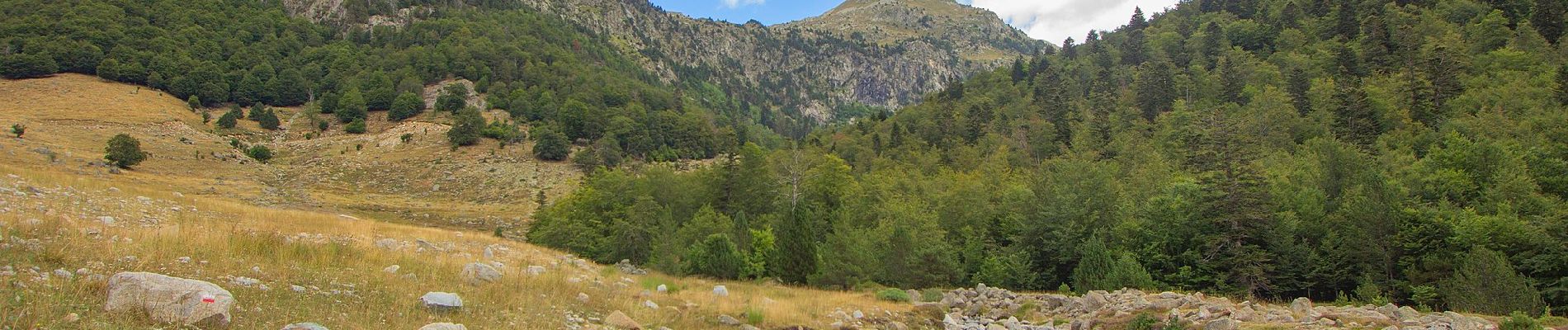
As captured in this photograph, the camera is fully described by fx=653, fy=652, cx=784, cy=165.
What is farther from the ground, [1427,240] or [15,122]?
[15,122]

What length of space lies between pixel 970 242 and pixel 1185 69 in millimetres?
68143

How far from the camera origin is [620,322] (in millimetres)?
10242

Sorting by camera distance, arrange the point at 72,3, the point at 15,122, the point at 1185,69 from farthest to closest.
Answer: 1. the point at 72,3
2. the point at 1185,69
3. the point at 15,122

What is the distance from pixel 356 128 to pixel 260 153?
14905 mm

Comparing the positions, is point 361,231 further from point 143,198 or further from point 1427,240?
point 1427,240

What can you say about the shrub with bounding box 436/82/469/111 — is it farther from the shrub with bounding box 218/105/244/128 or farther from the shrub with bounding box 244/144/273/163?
the shrub with bounding box 244/144/273/163

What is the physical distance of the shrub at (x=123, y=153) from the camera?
50375mm

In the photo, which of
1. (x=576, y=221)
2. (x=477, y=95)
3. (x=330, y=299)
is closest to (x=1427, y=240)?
(x=330, y=299)

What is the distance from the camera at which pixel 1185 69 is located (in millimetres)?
87000

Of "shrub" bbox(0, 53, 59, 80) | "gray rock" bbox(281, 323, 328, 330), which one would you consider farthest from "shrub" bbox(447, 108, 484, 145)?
"gray rock" bbox(281, 323, 328, 330)

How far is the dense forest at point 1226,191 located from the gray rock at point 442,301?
805 inches

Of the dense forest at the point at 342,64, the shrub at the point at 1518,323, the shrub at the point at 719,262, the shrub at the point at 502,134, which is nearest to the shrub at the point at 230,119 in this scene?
the dense forest at the point at 342,64

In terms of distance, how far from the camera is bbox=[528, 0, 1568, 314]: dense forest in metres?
26.7

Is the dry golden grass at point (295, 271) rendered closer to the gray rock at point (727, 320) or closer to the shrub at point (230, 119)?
the gray rock at point (727, 320)
